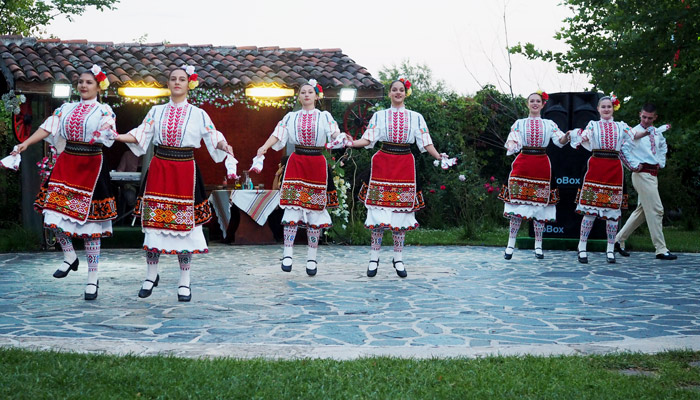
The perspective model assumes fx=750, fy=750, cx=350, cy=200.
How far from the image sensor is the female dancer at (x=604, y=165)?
9014mm

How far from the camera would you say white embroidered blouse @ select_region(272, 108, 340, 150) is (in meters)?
7.98

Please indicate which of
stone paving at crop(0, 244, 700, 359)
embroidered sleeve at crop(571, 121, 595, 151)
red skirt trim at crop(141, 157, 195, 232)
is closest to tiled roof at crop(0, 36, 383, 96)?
stone paving at crop(0, 244, 700, 359)

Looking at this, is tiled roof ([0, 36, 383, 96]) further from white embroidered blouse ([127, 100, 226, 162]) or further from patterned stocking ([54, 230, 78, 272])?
white embroidered blouse ([127, 100, 226, 162])

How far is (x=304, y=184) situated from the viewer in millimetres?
8117

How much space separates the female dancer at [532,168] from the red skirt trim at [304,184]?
2605 mm

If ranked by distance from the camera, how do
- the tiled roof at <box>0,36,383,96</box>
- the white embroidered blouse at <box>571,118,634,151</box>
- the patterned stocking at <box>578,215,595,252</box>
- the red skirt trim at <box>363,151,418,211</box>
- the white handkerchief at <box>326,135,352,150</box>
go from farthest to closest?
the tiled roof at <box>0,36,383,96</box>, the patterned stocking at <box>578,215,595,252</box>, the white embroidered blouse at <box>571,118,634,151</box>, the red skirt trim at <box>363,151,418,211</box>, the white handkerchief at <box>326,135,352,150</box>

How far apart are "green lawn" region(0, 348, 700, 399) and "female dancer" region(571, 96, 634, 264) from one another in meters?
5.25

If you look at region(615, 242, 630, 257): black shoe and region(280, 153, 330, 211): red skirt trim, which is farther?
region(615, 242, 630, 257): black shoe

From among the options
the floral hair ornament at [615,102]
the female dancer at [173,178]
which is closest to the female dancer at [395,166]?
the female dancer at [173,178]

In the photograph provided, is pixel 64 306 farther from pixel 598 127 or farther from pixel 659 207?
pixel 659 207

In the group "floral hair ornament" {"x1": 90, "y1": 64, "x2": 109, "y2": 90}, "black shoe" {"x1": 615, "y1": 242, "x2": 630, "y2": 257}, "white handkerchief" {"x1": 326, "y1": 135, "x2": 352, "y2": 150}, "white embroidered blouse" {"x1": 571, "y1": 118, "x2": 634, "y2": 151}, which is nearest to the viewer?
"floral hair ornament" {"x1": 90, "y1": 64, "x2": 109, "y2": 90}

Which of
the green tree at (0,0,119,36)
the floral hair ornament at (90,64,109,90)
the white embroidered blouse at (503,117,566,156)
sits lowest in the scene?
the white embroidered blouse at (503,117,566,156)

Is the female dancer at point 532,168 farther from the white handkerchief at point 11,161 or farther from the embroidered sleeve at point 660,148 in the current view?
the white handkerchief at point 11,161

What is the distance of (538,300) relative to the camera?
21.4ft
